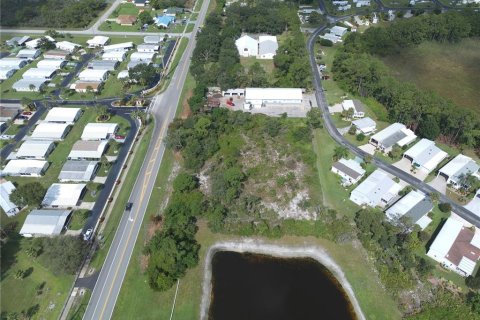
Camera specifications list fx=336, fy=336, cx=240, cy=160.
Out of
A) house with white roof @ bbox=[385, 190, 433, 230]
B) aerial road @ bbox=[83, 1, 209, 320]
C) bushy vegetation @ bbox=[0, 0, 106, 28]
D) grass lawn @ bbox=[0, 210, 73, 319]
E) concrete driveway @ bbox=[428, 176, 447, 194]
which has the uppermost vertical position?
bushy vegetation @ bbox=[0, 0, 106, 28]

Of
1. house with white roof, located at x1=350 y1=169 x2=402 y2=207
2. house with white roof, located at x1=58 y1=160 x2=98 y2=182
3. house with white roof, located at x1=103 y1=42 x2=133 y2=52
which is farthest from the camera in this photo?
house with white roof, located at x1=103 y1=42 x2=133 y2=52

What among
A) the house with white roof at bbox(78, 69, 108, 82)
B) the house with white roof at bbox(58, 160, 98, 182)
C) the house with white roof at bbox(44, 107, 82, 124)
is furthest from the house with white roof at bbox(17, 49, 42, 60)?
the house with white roof at bbox(58, 160, 98, 182)

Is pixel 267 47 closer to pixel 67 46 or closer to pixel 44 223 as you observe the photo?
pixel 67 46

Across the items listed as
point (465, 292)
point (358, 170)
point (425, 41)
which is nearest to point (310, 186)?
point (358, 170)

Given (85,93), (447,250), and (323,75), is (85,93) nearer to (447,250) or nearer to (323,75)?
(323,75)

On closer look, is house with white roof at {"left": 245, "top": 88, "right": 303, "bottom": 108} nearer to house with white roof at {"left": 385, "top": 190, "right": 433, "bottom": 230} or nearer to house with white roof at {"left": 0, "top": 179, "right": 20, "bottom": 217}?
house with white roof at {"left": 385, "top": 190, "right": 433, "bottom": 230}

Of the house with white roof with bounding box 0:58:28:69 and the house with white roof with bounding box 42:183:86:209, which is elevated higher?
the house with white roof with bounding box 0:58:28:69

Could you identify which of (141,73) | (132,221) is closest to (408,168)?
(132,221)
